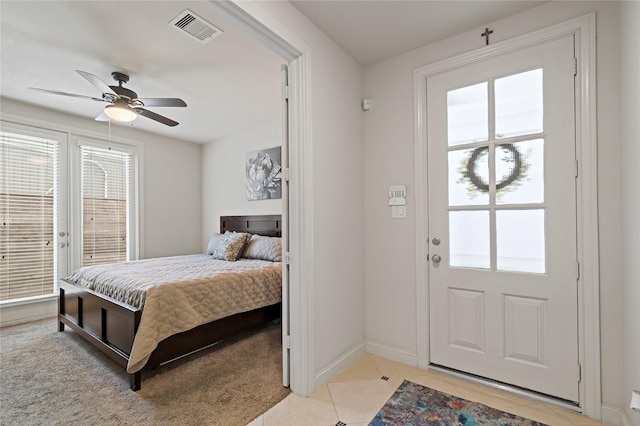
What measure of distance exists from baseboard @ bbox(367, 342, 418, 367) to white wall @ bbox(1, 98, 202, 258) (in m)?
3.91

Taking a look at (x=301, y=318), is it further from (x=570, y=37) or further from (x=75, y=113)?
(x=75, y=113)

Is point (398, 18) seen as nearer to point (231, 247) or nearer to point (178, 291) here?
point (178, 291)

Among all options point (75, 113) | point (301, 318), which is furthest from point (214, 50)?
point (75, 113)

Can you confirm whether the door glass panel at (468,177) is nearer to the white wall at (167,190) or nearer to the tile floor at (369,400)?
the tile floor at (369,400)

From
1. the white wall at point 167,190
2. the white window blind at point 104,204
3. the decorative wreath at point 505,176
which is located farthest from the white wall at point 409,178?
the white window blind at point 104,204

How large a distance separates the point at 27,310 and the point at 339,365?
399 cm

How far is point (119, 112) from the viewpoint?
277cm

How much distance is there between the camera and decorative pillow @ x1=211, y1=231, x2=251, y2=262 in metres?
3.71

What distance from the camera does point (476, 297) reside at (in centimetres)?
211

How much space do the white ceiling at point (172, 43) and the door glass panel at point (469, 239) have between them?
1.39 meters

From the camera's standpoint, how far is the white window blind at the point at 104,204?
4.11 meters

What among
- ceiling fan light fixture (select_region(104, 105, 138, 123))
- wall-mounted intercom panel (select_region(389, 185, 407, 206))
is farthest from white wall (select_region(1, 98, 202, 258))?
wall-mounted intercom panel (select_region(389, 185, 407, 206))

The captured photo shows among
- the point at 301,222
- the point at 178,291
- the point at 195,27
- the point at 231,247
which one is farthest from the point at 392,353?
the point at 195,27

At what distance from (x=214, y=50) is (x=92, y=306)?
2.51 m
